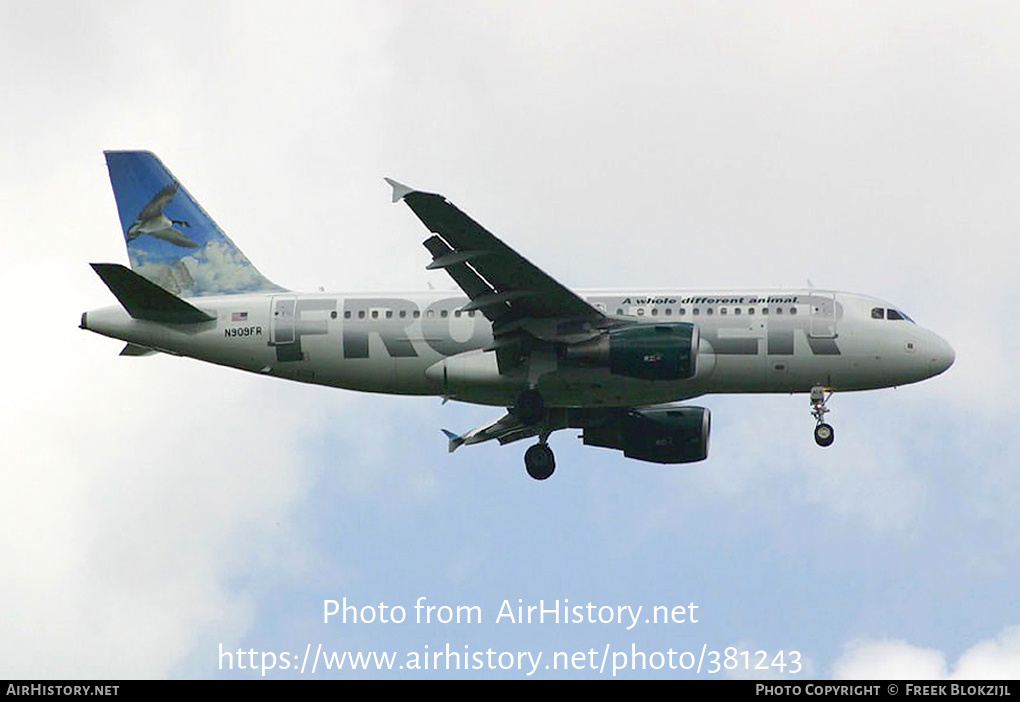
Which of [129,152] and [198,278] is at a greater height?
[129,152]

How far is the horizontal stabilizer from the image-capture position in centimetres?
5216

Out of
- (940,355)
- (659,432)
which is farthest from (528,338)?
(940,355)

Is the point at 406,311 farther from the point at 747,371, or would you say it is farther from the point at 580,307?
the point at 747,371

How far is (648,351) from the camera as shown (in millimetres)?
49875

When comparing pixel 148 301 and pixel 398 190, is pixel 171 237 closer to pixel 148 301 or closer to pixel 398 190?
pixel 148 301

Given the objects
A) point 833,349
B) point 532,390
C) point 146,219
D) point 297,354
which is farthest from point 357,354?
point 833,349

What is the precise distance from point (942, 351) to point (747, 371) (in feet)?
18.9

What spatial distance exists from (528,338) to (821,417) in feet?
28.0

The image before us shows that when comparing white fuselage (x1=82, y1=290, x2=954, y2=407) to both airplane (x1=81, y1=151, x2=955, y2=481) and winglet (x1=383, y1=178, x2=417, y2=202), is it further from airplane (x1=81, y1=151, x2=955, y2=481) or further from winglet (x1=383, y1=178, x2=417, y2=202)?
winglet (x1=383, y1=178, x2=417, y2=202)

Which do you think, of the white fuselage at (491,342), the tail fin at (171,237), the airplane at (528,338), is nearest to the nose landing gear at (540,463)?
the airplane at (528,338)

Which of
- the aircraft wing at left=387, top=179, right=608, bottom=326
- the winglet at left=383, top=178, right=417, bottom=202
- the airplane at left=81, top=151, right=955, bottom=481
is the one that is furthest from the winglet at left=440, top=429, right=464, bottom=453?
the winglet at left=383, top=178, right=417, bottom=202

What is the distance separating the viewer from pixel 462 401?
53438mm

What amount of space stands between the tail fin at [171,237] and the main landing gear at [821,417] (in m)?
16.2

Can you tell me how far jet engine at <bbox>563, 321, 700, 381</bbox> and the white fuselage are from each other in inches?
20.9
